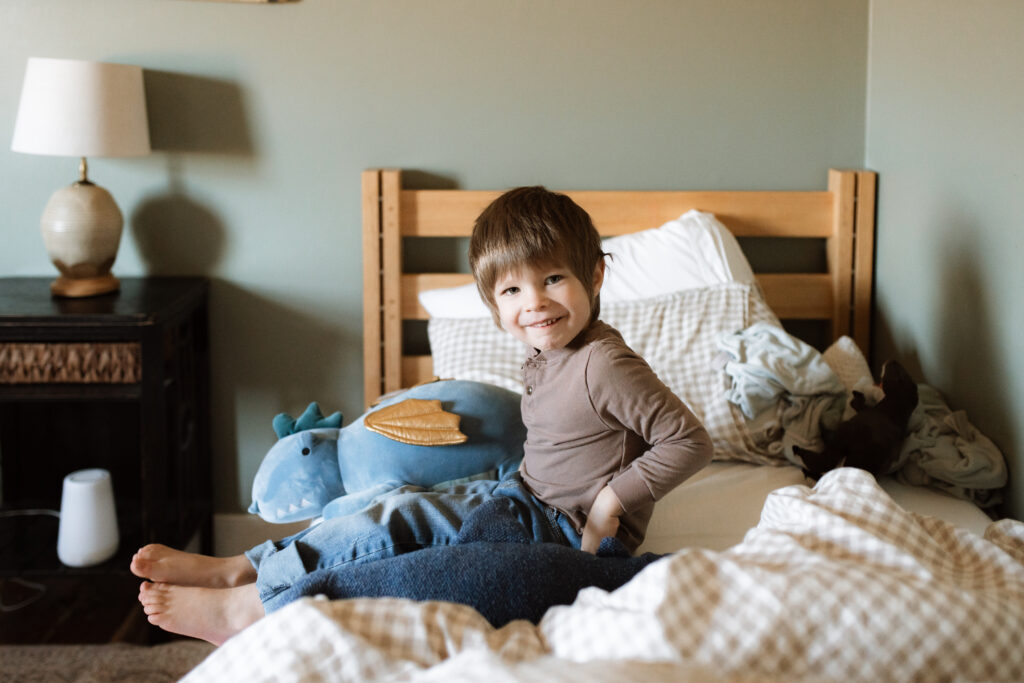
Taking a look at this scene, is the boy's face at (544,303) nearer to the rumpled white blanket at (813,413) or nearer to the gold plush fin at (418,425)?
the gold plush fin at (418,425)

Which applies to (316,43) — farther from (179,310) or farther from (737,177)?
(737,177)

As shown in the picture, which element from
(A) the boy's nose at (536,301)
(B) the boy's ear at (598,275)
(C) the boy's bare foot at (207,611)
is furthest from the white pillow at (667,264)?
(C) the boy's bare foot at (207,611)

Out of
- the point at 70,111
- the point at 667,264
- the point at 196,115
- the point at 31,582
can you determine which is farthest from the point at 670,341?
the point at 31,582

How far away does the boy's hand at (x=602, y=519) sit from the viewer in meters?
1.34

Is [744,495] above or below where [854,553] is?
below

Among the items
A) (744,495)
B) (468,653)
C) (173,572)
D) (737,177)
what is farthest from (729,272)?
(468,653)

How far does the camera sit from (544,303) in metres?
1.37

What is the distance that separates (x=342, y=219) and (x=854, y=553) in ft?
5.42

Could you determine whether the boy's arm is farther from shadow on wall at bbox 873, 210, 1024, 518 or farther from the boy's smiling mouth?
shadow on wall at bbox 873, 210, 1024, 518

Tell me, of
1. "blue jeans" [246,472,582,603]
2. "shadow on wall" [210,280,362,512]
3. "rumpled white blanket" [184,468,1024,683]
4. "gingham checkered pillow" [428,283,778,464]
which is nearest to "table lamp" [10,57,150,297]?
"shadow on wall" [210,280,362,512]

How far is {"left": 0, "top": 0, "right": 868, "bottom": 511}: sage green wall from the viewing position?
7.47 feet

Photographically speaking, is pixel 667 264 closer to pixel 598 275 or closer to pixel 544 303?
pixel 598 275

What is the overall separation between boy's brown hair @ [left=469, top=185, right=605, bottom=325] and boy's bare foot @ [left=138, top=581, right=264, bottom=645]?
57 centimetres

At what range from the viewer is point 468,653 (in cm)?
79
